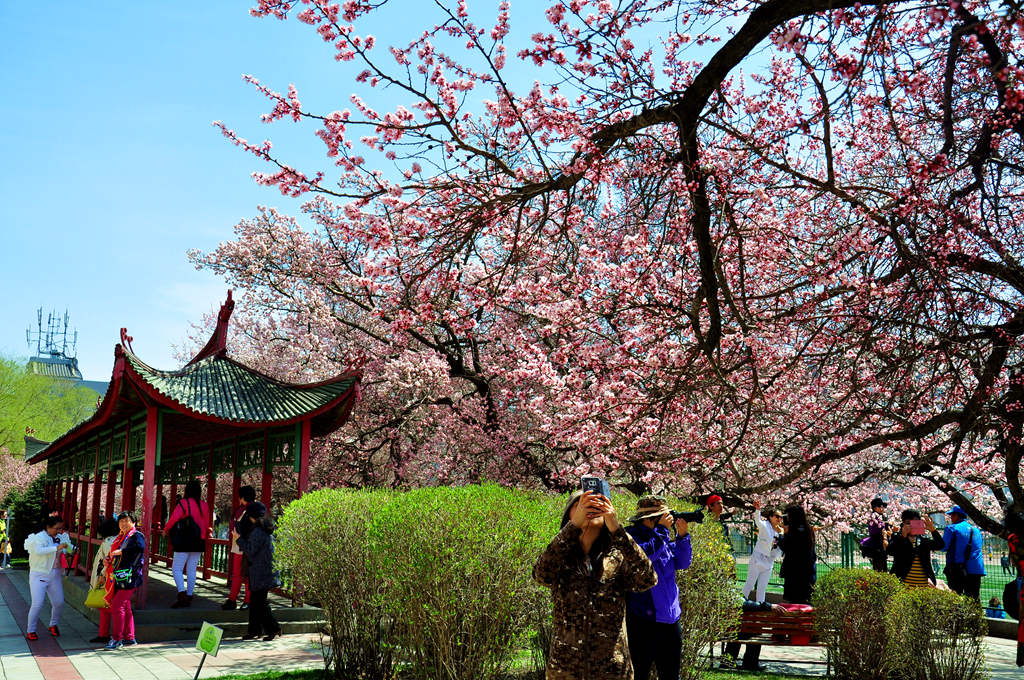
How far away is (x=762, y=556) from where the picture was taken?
9992mm

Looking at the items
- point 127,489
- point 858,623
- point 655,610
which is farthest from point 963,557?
point 127,489

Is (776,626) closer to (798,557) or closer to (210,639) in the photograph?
(798,557)

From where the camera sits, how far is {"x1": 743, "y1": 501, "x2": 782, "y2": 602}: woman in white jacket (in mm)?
9711

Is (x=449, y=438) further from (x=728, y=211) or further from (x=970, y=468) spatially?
(x=728, y=211)

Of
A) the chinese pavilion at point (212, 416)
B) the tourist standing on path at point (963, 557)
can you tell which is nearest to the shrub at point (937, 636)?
the tourist standing on path at point (963, 557)

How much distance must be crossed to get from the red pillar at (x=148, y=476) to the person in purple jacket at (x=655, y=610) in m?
7.91

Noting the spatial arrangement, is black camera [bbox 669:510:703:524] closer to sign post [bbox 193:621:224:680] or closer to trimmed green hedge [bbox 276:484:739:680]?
trimmed green hedge [bbox 276:484:739:680]

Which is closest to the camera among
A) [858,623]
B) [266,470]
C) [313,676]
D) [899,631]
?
[899,631]

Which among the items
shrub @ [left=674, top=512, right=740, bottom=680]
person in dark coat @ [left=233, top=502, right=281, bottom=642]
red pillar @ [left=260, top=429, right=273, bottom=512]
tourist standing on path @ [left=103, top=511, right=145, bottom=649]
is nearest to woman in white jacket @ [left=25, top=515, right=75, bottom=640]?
tourist standing on path @ [left=103, top=511, right=145, bottom=649]

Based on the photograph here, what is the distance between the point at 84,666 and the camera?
866cm

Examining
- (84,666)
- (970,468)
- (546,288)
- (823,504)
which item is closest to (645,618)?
(84,666)

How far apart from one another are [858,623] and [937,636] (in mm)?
657

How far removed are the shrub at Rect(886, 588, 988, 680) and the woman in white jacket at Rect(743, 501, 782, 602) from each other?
8.06 feet

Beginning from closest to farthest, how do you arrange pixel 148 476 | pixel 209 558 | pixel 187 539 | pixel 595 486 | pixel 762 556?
pixel 595 486
pixel 762 556
pixel 148 476
pixel 187 539
pixel 209 558
